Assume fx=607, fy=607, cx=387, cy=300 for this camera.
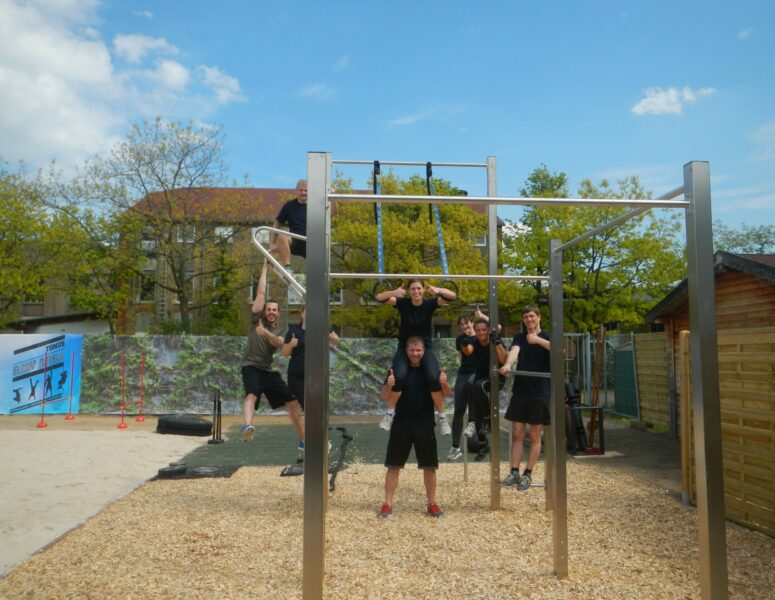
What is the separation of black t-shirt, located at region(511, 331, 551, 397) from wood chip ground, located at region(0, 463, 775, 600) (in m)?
0.94

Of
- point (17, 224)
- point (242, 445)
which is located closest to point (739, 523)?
point (242, 445)

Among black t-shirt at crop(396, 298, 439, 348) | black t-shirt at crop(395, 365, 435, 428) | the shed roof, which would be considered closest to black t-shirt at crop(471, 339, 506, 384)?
black t-shirt at crop(396, 298, 439, 348)

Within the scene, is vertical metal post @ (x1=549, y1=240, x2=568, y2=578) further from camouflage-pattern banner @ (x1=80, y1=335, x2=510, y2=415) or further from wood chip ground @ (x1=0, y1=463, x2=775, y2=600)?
camouflage-pattern banner @ (x1=80, y1=335, x2=510, y2=415)

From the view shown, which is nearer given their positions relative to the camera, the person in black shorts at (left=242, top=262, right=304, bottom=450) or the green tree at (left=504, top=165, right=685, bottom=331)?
the person in black shorts at (left=242, top=262, right=304, bottom=450)

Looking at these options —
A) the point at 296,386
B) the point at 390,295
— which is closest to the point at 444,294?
the point at 390,295

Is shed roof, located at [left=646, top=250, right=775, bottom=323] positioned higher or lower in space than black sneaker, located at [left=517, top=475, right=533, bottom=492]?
higher

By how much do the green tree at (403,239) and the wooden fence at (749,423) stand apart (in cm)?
1330

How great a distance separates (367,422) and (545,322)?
480 inches

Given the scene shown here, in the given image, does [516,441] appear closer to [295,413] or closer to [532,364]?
[532,364]

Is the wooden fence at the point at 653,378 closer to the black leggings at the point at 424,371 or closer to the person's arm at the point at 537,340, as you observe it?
the person's arm at the point at 537,340

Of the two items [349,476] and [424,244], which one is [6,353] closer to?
[349,476]

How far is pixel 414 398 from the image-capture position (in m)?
4.59

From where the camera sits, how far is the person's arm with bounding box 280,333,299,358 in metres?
5.53

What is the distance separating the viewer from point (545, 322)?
22.1 meters
